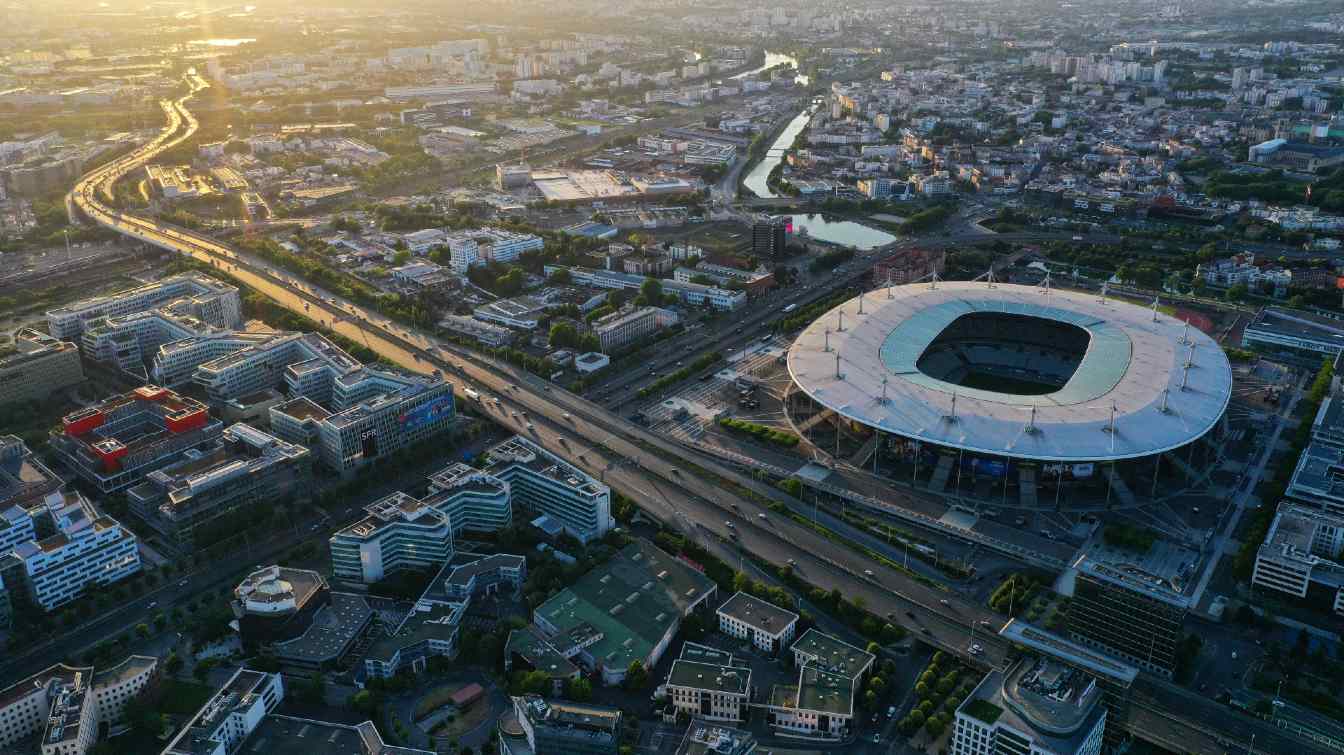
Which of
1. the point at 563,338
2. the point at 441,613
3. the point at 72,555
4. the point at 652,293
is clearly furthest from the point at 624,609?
the point at 652,293

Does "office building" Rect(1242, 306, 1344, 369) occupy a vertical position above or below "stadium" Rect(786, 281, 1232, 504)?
below

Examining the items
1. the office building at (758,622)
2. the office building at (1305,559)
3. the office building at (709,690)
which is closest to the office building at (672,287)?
the office building at (758,622)

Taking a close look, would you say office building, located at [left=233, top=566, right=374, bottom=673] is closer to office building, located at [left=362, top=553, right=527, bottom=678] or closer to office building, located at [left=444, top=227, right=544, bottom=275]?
office building, located at [left=362, top=553, right=527, bottom=678]

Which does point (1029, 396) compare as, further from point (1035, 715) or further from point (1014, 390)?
point (1035, 715)

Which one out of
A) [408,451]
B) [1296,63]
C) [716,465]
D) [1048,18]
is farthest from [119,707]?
[1048,18]

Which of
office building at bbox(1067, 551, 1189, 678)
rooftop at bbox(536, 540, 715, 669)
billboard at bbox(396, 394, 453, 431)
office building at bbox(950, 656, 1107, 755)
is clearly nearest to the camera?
office building at bbox(950, 656, 1107, 755)

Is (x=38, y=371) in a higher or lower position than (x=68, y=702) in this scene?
higher

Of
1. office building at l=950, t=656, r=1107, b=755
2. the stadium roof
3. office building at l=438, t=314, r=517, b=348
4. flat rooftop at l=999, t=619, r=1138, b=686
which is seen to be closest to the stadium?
the stadium roof

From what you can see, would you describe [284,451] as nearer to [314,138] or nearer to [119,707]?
[119,707]
